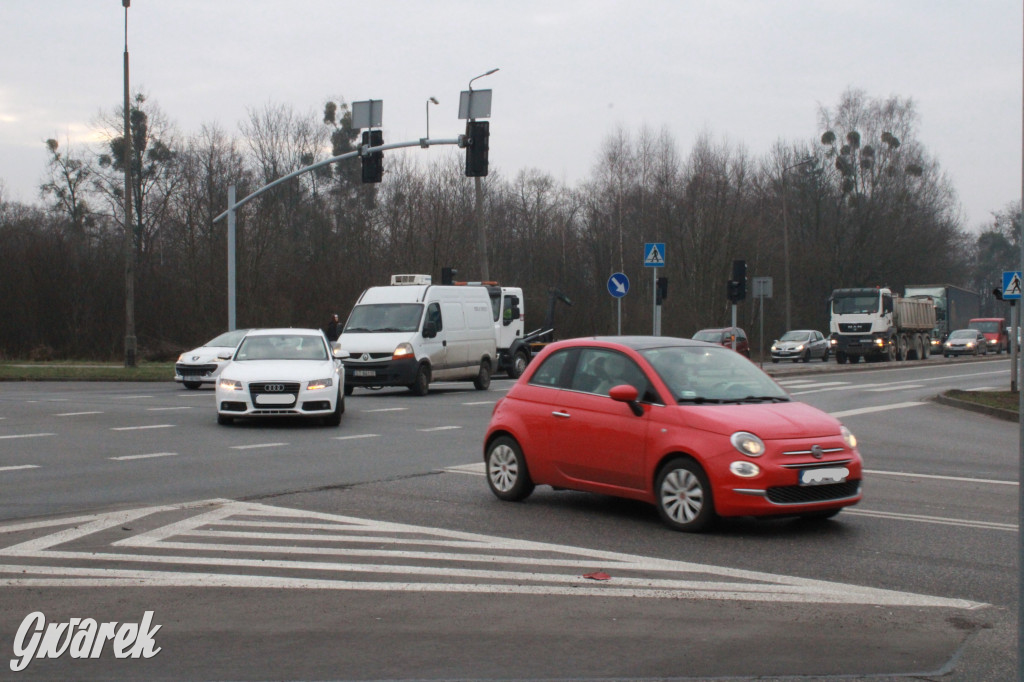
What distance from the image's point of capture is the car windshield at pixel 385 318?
25547mm

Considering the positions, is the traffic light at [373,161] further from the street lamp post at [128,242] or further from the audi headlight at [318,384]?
the audi headlight at [318,384]

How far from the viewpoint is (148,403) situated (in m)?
22.8

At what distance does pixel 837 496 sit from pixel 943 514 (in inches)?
70.4

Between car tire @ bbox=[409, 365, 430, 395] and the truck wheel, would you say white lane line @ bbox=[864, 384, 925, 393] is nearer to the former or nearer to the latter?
the truck wheel

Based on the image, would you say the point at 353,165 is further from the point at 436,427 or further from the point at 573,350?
the point at 573,350

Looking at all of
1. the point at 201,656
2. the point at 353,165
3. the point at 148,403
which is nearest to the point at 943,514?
the point at 201,656

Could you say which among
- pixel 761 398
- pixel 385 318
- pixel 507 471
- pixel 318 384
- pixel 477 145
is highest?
pixel 477 145

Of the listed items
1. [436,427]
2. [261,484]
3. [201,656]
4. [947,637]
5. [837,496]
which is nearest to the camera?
[201,656]

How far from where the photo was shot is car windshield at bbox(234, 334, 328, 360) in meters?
19.1

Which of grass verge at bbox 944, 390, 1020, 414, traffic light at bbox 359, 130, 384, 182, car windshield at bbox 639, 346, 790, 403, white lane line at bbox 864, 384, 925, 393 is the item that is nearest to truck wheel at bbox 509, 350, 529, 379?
traffic light at bbox 359, 130, 384, 182

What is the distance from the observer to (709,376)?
9.41 meters

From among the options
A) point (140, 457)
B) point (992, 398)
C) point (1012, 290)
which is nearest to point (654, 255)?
point (992, 398)

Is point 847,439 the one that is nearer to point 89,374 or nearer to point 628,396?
point 628,396

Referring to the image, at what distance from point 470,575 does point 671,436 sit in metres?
2.31
